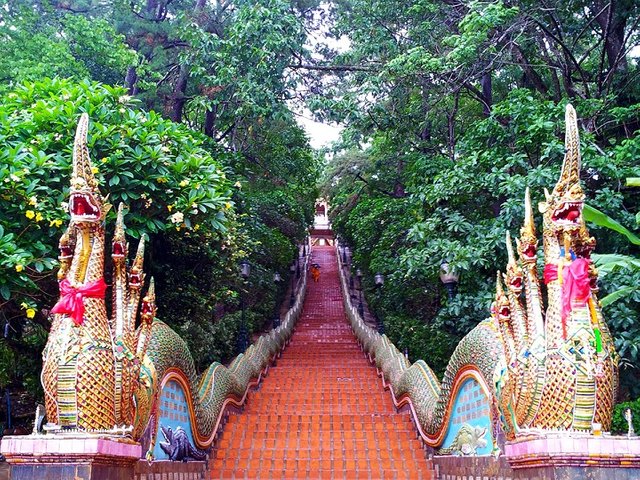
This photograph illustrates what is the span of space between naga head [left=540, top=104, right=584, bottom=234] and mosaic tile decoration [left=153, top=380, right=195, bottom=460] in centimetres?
391

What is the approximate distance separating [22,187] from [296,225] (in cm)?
1365

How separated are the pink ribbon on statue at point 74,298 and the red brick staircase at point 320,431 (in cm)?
349

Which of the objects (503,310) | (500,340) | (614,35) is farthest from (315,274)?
(503,310)

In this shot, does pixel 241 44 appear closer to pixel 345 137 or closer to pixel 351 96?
pixel 351 96

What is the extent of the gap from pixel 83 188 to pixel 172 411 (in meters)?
2.76

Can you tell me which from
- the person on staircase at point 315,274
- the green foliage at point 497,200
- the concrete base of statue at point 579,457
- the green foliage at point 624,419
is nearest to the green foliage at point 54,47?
the green foliage at point 497,200

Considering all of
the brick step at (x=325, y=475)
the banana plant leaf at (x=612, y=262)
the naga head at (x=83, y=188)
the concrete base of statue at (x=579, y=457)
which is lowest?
the brick step at (x=325, y=475)

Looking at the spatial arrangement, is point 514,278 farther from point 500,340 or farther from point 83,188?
point 83,188

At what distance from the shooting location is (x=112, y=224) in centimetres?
718

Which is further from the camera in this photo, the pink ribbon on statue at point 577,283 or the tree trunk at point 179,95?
the tree trunk at point 179,95

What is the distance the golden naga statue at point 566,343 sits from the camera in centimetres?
408

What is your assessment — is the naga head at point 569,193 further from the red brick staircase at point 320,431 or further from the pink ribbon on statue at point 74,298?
the red brick staircase at point 320,431

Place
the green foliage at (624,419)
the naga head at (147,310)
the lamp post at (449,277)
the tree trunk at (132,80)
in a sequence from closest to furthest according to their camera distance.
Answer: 1. the naga head at (147,310)
2. the green foliage at (624,419)
3. the lamp post at (449,277)
4. the tree trunk at (132,80)

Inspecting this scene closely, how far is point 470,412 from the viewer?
20.0 ft
